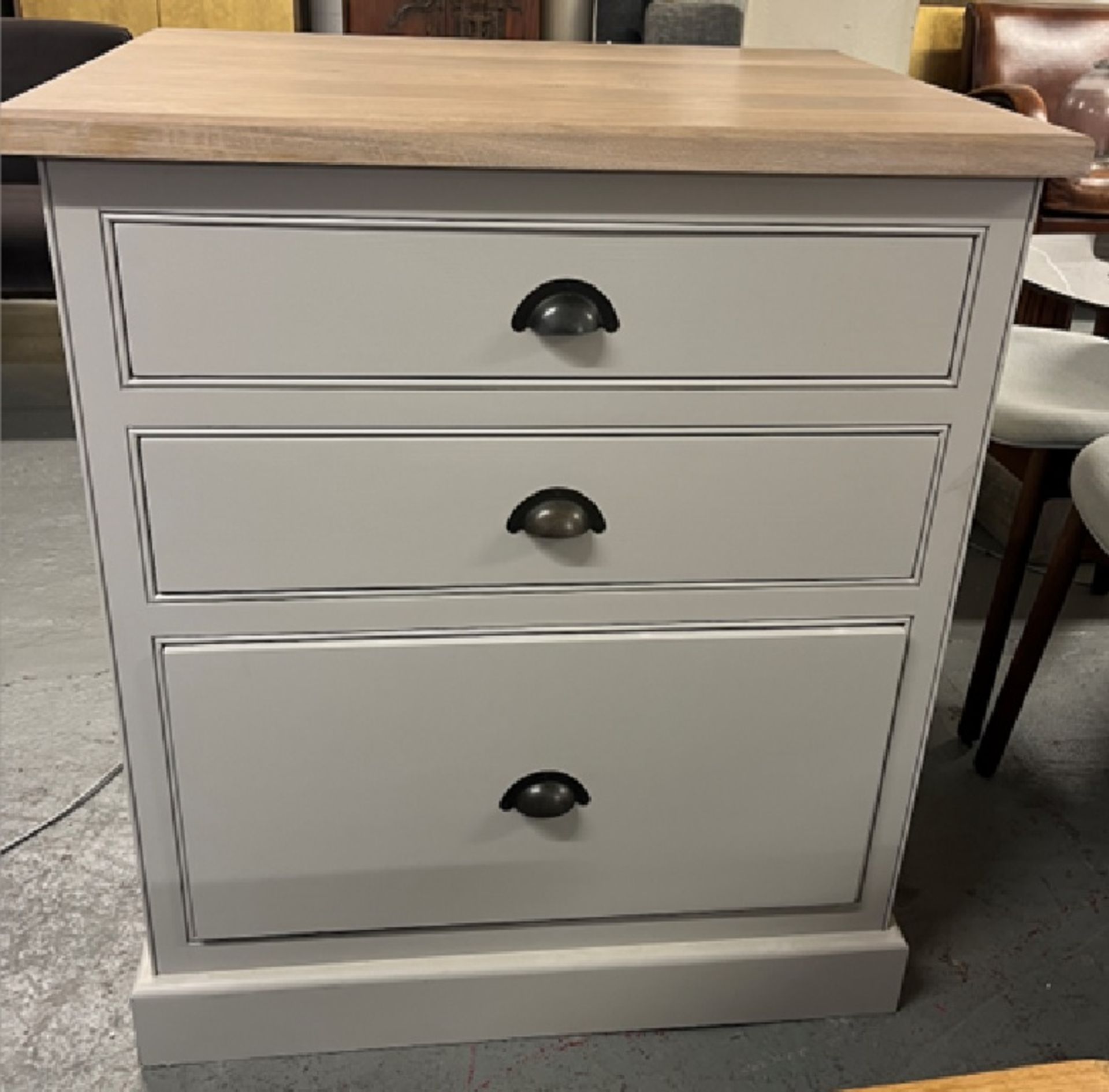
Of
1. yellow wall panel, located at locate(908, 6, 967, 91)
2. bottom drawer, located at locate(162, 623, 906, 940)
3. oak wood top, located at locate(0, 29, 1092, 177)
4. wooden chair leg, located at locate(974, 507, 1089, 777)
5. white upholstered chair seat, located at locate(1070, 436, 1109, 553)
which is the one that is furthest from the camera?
yellow wall panel, located at locate(908, 6, 967, 91)

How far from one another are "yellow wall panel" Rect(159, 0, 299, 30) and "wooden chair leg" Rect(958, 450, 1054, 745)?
2.15 metres

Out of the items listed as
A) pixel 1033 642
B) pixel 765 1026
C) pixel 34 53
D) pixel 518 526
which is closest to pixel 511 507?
pixel 518 526

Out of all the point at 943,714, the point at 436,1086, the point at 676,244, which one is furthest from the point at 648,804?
the point at 943,714

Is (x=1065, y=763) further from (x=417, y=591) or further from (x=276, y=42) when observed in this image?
(x=276, y=42)

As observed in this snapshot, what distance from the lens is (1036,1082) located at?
0.45 m

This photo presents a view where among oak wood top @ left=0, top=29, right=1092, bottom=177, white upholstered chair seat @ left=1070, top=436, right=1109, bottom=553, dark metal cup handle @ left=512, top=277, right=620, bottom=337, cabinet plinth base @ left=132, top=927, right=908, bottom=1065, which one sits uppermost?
oak wood top @ left=0, top=29, right=1092, bottom=177

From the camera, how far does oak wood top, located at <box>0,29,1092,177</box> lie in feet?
2.66

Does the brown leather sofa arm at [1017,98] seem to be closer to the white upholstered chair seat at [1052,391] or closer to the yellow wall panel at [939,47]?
the yellow wall panel at [939,47]

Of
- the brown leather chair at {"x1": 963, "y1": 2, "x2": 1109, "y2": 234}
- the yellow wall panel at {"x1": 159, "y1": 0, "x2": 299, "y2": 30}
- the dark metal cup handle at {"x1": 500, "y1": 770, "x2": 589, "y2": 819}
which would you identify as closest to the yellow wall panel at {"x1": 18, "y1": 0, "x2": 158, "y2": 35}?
the yellow wall panel at {"x1": 159, "y1": 0, "x2": 299, "y2": 30}

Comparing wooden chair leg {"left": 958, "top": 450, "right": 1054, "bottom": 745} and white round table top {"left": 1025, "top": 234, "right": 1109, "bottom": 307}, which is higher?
white round table top {"left": 1025, "top": 234, "right": 1109, "bottom": 307}

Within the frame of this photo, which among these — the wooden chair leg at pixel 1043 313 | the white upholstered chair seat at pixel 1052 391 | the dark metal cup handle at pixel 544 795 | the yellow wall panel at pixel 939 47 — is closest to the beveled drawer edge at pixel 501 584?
the dark metal cup handle at pixel 544 795

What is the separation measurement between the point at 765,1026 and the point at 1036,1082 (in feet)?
2.80

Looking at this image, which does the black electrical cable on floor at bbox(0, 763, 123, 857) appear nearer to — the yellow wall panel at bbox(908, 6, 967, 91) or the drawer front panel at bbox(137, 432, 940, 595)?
the drawer front panel at bbox(137, 432, 940, 595)

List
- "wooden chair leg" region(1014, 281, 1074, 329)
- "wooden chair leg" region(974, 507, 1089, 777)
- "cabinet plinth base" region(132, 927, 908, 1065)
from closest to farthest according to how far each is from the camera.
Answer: "cabinet plinth base" region(132, 927, 908, 1065)
"wooden chair leg" region(974, 507, 1089, 777)
"wooden chair leg" region(1014, 281, 1074, 329)
